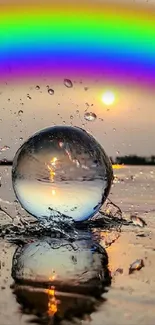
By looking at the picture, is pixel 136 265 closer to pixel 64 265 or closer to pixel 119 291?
pixel 64 265

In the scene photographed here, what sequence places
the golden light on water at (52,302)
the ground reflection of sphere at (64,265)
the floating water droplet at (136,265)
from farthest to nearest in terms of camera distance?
the floating water droplet at (136,265) < the ground reflection of sphere at (64,265) < the golden light on water at (52,302)

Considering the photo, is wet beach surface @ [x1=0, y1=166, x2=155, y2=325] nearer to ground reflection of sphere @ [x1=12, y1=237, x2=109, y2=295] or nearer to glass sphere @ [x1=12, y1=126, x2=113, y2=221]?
ground reflection of sphere @ [x1=12, y1=237, x2=109, y2=295]

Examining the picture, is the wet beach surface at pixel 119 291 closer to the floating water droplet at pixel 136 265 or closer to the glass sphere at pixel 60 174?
the floating water droplet at pixel 136 265

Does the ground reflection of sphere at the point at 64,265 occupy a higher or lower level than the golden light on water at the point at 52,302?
lower

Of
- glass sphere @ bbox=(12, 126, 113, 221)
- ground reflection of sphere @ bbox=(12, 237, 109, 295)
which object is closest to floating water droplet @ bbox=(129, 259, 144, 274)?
ground reflection of sphere @ bbox=(12, 237, 109, 295)

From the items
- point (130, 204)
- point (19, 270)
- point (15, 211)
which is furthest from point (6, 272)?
point (130, 204)

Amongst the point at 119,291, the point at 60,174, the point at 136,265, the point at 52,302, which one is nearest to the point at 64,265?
the point at 136,265

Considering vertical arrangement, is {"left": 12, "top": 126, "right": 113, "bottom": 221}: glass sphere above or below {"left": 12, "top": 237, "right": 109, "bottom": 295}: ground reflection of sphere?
above

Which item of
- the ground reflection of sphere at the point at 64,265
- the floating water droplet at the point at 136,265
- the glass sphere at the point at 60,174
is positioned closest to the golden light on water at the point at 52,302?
the ground reflection of sphere at the point at 64,265

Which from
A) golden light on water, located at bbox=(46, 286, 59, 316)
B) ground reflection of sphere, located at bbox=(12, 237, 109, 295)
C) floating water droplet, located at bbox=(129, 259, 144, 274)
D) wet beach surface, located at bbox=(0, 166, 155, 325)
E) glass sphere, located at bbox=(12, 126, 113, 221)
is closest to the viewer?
wet beach surface, located at bbox=(0, 166, 155, 325)
